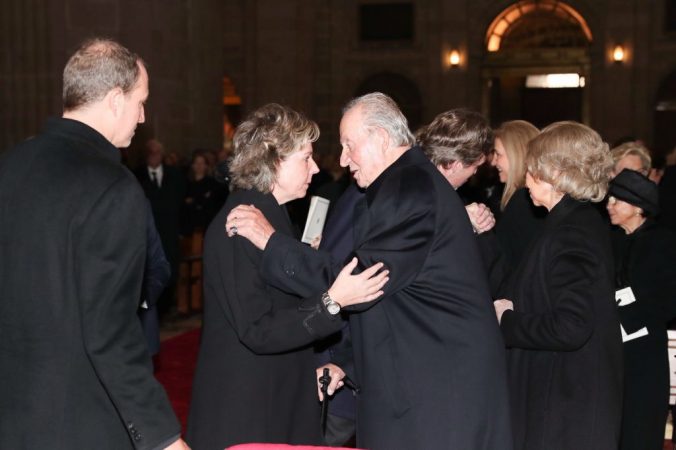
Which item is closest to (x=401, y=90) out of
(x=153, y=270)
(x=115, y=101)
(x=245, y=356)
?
(x=153, y=270)

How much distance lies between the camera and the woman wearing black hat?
4.55 metres

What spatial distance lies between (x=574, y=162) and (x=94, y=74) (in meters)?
1.88

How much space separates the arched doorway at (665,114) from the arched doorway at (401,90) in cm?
560

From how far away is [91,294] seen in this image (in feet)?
8.02

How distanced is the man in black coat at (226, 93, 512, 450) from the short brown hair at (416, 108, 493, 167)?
1.05m

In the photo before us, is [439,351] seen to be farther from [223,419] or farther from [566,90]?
[566,90]

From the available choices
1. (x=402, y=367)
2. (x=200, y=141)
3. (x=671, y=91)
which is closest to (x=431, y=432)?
(x=402, y=367)

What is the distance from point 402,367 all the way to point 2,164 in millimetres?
1343

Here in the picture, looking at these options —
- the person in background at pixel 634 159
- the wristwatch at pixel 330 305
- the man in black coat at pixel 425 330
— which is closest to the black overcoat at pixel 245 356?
the wristwatch at pixel 330 305

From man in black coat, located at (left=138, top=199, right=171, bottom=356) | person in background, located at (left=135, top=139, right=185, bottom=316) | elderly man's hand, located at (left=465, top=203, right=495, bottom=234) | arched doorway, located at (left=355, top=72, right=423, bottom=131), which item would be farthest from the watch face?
arched doorway, located at (left=355, top=72, right=423, bottom=131)

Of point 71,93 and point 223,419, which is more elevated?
point 71,93

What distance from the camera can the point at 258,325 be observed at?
129 inches

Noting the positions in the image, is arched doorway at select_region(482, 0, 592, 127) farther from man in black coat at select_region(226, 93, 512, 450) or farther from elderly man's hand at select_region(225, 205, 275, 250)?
man in black coat at select_region(226, 93, 512, 450)

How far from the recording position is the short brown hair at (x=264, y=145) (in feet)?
11.4
